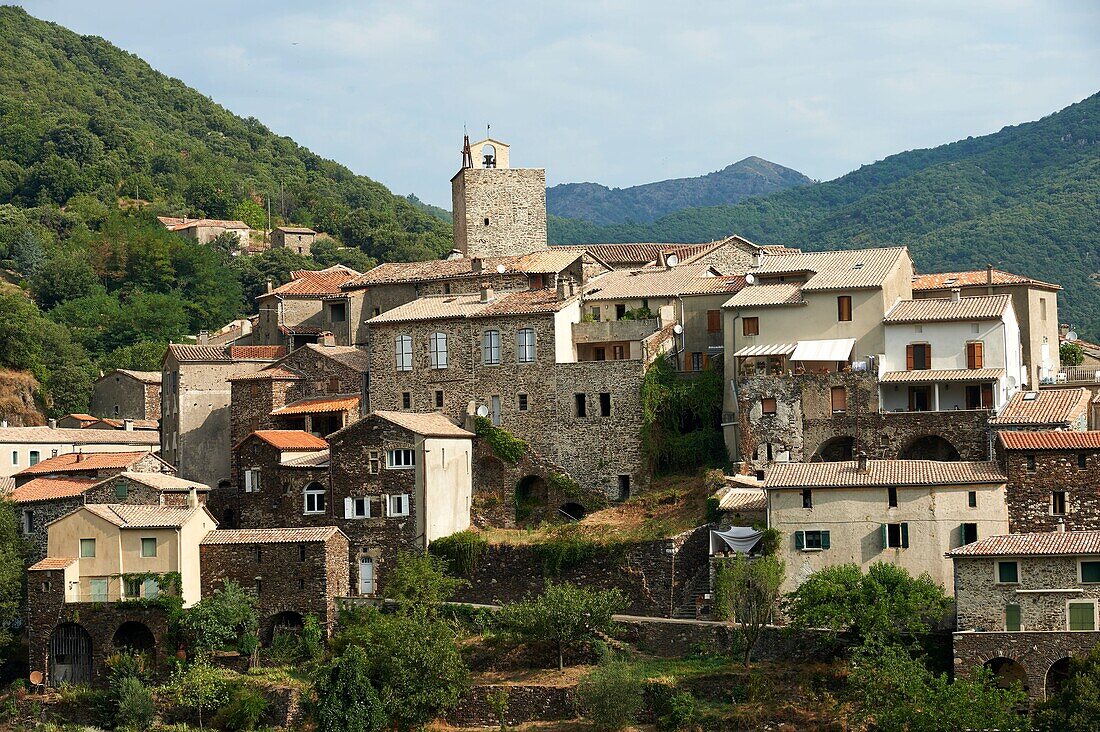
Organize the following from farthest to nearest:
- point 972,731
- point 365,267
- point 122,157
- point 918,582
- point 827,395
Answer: point 122,157 < point 365,267 < point 827,395 < point 918,582 < point 972,731

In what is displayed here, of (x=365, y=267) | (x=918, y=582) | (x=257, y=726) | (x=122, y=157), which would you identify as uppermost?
(x=122, y=157)

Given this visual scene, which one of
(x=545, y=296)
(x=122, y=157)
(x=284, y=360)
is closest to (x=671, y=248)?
(x=545, y=296)

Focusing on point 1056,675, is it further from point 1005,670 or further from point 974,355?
point 974,355

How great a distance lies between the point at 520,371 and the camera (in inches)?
2414

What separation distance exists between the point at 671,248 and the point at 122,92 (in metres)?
100

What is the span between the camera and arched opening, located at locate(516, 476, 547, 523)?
6000 cm

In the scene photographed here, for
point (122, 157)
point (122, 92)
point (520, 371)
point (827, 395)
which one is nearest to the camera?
point (827, 395)

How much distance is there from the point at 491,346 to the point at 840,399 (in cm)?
1373

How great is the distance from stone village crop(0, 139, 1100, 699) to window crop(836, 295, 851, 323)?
82 mm

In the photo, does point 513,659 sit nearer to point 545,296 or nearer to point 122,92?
point 545,296

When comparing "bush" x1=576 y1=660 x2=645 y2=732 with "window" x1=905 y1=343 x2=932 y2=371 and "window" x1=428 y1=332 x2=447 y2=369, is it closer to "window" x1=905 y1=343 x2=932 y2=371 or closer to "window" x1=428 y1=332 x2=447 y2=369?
"window" x1=905 y1=343 x2=932 y2=371

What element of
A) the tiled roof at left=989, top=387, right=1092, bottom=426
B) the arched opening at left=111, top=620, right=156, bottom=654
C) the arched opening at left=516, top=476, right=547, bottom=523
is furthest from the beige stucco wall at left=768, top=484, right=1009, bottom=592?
the arched opening at left=111, top=620, right=156, bottom=654

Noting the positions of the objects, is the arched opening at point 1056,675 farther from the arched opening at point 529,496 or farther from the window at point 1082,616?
the arched opening at point 529,496

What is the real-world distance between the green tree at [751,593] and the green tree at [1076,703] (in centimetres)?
868
